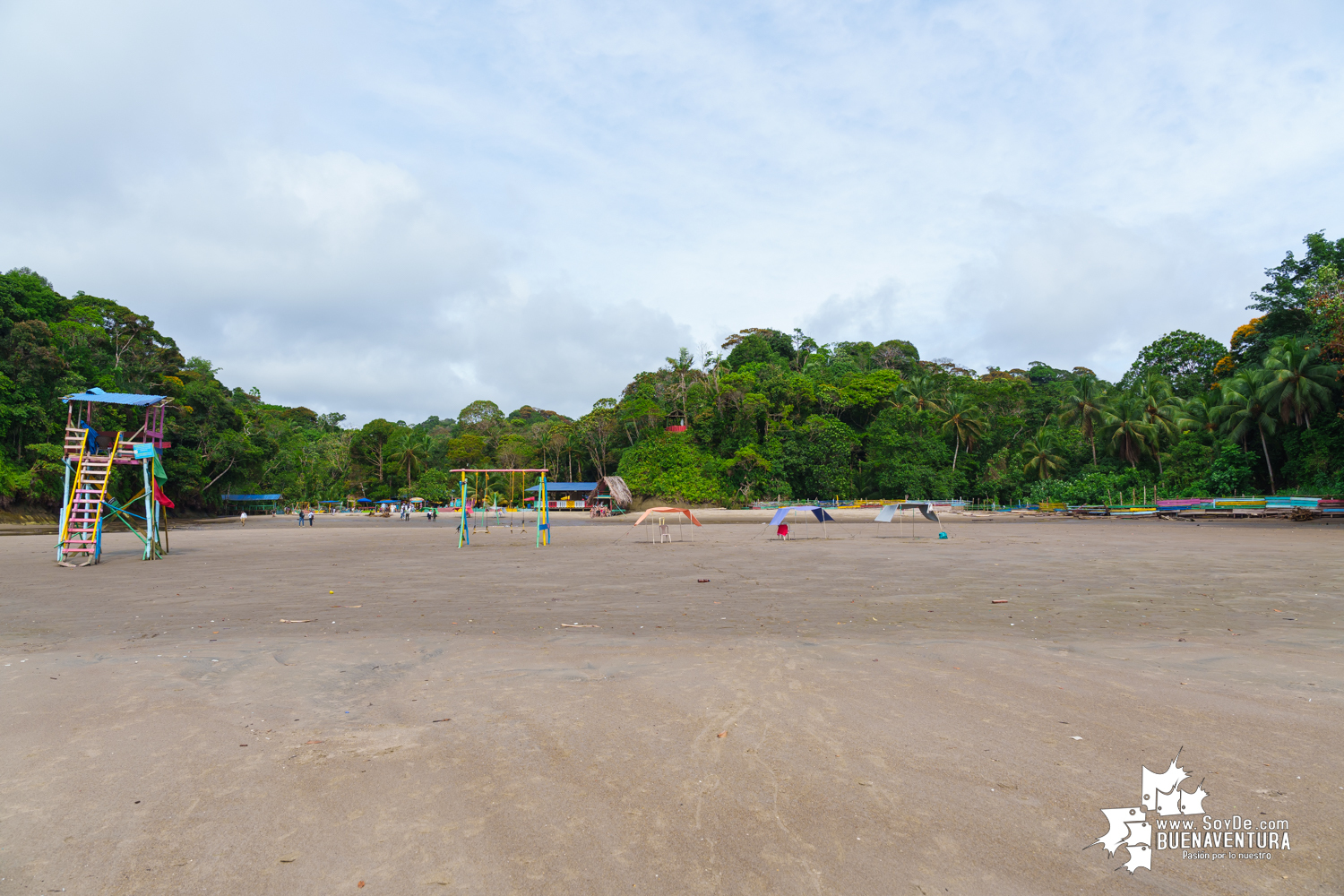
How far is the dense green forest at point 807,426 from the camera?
1638 inches

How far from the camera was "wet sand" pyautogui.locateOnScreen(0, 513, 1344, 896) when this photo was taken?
10.8ft

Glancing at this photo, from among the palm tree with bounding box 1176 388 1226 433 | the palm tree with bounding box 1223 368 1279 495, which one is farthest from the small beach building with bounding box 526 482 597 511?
the palm tree with bounding box 1223 368 1279 495

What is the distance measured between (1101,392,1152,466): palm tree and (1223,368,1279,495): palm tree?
9277 millimetres

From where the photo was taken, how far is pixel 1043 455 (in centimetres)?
6388

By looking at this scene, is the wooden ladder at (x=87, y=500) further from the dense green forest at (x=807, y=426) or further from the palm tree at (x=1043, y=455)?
the palm tree at (x=1043, y=455)

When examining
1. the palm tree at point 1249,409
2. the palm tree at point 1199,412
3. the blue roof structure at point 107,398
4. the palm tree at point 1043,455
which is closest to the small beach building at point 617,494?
the palm tree at point 1043,455

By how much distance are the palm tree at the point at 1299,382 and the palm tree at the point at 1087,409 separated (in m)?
18.6

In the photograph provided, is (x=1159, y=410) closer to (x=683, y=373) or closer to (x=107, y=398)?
(x=683, y=373)

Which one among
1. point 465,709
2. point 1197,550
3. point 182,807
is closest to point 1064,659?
point 465,709

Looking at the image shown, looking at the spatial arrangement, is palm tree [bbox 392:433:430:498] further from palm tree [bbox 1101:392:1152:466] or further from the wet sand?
the wet sand

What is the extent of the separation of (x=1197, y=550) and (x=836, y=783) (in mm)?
22500

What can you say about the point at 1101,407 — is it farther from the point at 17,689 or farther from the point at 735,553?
the point at 17,689

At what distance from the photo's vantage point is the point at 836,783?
13.7 feet

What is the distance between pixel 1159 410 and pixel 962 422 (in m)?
16.4
